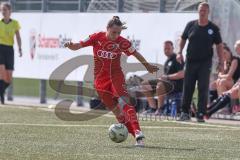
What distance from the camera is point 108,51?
488 inches

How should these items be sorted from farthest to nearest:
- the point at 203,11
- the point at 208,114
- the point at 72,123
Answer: the point at 208,114
the point at 203,11
the point at 72,123

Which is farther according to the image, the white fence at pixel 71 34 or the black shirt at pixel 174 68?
the white fence at pixel 71 34

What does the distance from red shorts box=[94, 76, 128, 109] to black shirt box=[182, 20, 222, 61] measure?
15.9ft

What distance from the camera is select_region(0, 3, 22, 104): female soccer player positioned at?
21016mm

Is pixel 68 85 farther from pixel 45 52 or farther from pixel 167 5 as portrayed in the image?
pixel 167 5

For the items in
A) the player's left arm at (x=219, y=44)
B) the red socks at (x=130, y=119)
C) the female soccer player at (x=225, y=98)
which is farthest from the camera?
the female soccer player at (x=225, y=98)

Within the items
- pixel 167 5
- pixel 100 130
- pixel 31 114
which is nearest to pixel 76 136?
pixel 100 130

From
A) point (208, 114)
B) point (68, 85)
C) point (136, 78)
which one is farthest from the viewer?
point (68, 85)

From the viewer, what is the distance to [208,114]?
17875 mm

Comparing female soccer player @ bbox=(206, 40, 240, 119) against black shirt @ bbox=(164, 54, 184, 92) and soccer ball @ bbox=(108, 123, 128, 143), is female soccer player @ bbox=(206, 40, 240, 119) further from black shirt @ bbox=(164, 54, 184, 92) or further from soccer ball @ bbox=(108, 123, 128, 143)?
soccer ball @ bbox=(108, 123, 128, 143)

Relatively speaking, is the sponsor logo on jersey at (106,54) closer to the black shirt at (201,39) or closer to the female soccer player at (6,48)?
the black shirt at (201,39)

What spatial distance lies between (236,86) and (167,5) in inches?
119

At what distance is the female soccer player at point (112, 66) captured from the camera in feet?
40.2

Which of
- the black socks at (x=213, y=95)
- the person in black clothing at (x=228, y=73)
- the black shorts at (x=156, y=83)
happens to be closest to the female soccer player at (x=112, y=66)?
the person in black clothing at (x=228, y=73)
